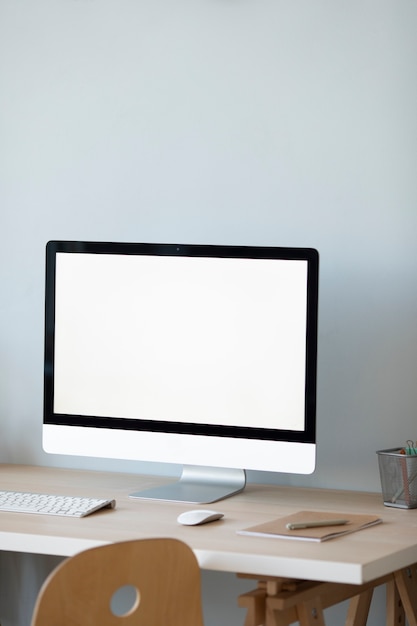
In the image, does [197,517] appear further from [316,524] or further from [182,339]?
[182,339]

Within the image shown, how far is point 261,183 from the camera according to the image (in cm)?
238

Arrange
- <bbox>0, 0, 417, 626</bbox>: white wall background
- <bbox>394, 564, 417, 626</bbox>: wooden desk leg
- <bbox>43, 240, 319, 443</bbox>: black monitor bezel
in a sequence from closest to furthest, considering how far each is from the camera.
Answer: <bbox>394, 564, 417, 626</bbox>: wooden desk leg → <bbox>43, 240, 319, 443</bbox>: black monitor bezel → <bbox>0, 0, 417, 626</bbox>: white wall background

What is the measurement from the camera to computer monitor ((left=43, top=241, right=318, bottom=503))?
6.74 ft

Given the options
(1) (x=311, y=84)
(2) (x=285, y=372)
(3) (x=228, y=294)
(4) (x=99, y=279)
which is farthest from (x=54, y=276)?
(1) (x=311, y=84)

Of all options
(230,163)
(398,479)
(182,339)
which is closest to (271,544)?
(398,479)

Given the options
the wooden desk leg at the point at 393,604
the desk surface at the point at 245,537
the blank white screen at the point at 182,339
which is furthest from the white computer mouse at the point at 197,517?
the wooden desk leg at the point at 393,604

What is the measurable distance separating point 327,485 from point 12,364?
2.81 feet

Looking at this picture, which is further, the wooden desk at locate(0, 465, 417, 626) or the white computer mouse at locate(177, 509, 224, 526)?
the white computer mouse at locate(177, 509, 224, 526)

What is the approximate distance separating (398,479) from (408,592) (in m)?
0.22

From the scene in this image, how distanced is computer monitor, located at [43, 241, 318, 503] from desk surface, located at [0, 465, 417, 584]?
0.09 metres

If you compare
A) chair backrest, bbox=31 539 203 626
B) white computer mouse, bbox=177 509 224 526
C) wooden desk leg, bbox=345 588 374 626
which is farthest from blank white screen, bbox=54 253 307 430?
chair backrest, bbox=31 539 203 626

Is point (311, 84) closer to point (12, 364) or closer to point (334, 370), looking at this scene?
point (334, 370)

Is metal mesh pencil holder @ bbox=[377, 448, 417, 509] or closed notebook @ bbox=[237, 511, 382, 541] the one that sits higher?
metal mesh pencil holder @ bbox=[377, 448, 417, 509]

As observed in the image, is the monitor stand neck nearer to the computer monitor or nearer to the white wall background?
the computer monitor
